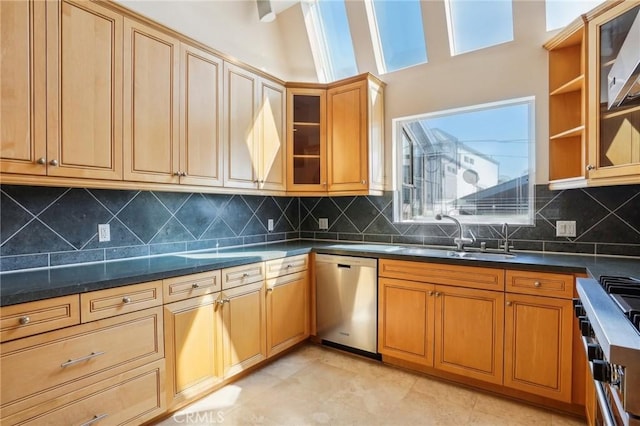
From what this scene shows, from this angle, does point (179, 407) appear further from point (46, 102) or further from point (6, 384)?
point (46, 102)

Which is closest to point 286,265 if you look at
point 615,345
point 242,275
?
point 242,275

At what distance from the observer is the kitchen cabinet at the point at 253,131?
8.62 ft

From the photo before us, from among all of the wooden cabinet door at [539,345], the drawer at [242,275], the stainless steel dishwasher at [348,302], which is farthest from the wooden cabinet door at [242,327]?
the wooden cabinet door at [539,345]

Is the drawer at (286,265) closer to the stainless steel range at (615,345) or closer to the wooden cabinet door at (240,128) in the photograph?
the wooden cabinet door at (240,128)

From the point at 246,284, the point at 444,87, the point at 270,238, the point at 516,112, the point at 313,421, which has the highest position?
the point at 444,87

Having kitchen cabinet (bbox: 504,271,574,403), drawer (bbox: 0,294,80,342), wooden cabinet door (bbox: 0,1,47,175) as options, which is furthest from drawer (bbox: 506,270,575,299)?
wooden cabinet door (bbox: 0,1,47,175)

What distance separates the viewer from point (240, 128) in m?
2.71

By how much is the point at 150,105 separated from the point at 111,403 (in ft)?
5.52

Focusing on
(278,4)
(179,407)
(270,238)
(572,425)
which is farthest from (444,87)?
(179,407)

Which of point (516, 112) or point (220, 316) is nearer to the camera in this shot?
point (220, 316)

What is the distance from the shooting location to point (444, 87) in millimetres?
2920

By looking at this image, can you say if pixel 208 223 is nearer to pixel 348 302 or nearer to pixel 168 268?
pixel 168 268

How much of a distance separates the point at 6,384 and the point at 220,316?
1.06 meters

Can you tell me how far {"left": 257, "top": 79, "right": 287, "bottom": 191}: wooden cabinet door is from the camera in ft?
9.57
